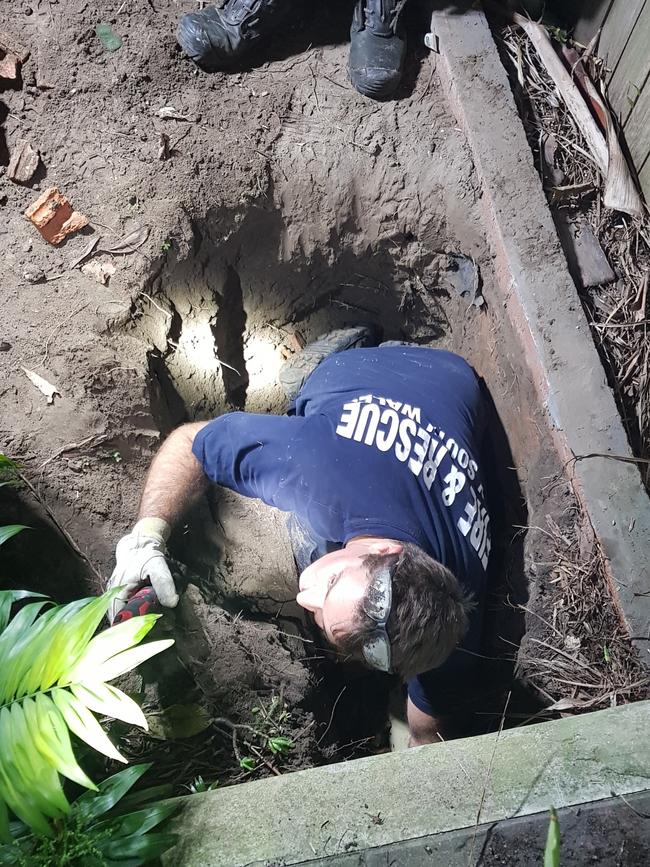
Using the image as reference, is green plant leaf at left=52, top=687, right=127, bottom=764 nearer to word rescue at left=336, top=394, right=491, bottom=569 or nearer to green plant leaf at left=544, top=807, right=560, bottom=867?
green plant leaf at left=544, top=807, right=560, bottom=867

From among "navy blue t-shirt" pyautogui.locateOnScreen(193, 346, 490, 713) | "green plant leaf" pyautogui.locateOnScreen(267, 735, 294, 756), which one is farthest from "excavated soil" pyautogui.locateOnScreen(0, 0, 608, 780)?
"navy blue t-shirt" pyautogui.locateOnScreen(193, 346, 490, 713)

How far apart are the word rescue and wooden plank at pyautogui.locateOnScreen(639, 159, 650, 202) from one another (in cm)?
126

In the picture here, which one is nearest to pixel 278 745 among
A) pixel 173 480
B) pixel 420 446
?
pixel 173 480

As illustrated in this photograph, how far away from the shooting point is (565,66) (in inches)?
104

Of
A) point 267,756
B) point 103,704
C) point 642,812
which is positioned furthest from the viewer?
point 267,756

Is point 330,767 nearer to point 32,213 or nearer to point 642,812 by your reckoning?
point 642,812

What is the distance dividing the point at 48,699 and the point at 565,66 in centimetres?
300

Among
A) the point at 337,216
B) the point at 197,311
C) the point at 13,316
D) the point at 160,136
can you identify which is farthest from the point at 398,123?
the point at 13,316

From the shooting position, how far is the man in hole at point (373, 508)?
70.9 inches

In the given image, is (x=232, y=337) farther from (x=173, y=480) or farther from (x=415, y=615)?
(x=415, y=615)

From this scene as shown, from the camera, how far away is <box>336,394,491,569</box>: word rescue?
79.4 inches

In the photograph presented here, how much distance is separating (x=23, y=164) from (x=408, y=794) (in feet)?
7.96

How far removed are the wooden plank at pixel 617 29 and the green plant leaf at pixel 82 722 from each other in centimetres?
284

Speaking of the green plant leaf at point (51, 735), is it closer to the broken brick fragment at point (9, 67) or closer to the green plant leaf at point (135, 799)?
the green plant leaf at point (135, 799)
